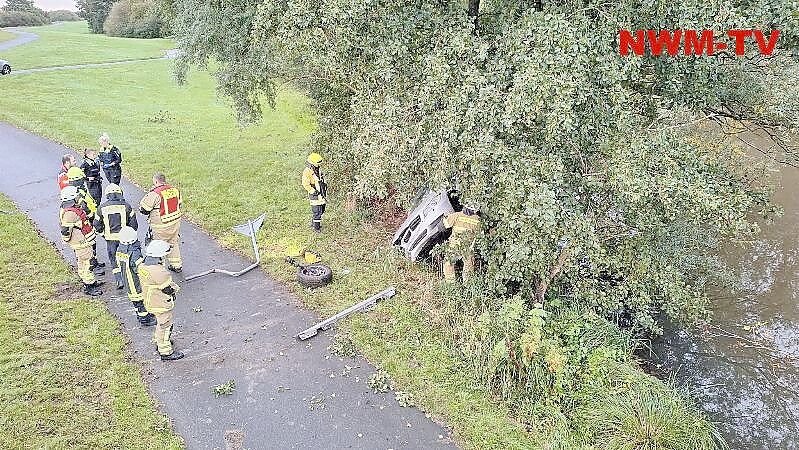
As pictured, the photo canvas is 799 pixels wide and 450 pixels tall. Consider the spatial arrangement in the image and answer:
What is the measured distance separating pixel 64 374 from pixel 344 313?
3.46 m

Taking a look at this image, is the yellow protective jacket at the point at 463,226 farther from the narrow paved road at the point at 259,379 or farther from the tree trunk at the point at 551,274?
the narrow paved road at the point at 259,379

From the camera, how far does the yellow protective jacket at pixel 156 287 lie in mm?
6598

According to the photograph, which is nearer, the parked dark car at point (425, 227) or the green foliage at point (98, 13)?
the parked dark car at point (425, 227)

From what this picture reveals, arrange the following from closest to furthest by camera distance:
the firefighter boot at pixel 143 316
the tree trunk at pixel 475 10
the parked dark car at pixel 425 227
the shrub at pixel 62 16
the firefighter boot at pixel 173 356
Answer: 1. the firefighter boot at pixel 173 356
2. the firefighter boot at pixel 143 316
3. the tree trunk at pixel 475 10
4. the parked dark car at pixel 425 227
5. the shrub at pixel 62 16

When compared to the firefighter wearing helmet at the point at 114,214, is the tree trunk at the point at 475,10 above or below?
A: above

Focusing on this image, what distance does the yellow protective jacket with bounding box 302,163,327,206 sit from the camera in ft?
34.0

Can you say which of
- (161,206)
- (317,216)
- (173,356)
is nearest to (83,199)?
(161,206)

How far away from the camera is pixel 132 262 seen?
7.41m

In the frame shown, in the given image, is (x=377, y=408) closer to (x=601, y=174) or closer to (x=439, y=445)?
(x=439, y=445)

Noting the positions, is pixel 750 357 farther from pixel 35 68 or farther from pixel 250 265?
pixel 35 68

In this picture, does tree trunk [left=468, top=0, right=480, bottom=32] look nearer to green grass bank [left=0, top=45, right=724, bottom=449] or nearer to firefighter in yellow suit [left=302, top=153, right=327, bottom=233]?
green grass bank [left=0, top=45, right=724, bottom=449]

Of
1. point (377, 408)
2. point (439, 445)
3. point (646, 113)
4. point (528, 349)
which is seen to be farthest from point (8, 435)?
point (646, 113)

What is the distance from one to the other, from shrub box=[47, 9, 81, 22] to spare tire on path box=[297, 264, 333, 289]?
63.7 m

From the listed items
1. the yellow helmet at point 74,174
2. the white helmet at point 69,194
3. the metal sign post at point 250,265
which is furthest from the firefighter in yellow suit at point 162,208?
the yellow helmet at point 74,174
